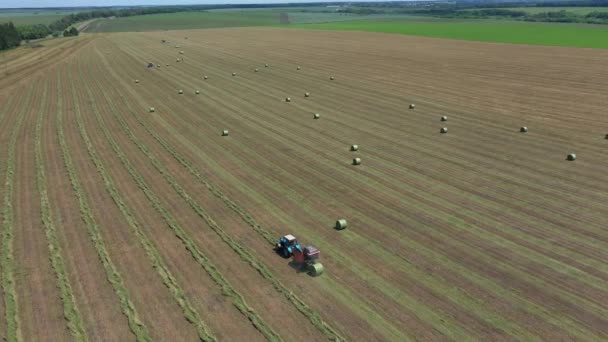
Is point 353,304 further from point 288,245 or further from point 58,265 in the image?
point 58,265

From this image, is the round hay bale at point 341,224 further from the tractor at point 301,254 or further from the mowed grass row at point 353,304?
the mowed grass row at point 353,304

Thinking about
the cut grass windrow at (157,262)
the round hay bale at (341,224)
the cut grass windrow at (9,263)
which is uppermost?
the cut grass windrow at (9,263)

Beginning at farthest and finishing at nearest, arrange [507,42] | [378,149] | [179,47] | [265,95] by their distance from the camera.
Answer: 1. [179,47]
2. [507,42]
3. [265,95]
4. [378,149]

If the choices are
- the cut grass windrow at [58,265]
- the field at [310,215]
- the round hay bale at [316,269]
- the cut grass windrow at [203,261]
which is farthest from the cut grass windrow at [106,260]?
the round hay bale at [316,269]

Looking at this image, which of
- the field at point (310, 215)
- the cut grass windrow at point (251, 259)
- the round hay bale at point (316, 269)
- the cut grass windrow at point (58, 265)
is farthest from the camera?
the round hay bale at point (316, 269)

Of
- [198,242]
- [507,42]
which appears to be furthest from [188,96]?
[507,42]

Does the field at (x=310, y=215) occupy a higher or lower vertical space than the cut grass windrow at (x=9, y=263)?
lower

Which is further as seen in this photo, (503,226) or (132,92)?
(132,92)

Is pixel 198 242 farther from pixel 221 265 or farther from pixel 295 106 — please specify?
pixel 295 106
